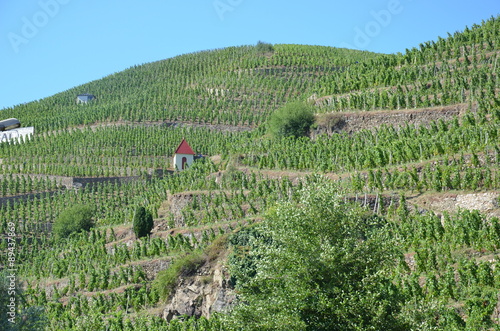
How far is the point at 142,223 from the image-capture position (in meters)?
45.4

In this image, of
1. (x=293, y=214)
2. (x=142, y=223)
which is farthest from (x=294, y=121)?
(x=293, y=214)

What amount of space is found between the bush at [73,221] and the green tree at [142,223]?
36.4 ft

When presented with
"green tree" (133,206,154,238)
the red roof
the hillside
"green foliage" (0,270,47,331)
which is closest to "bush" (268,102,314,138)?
the hillside

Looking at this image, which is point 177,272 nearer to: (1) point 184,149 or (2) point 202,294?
(2) point 202,294

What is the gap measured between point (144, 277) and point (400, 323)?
875 inches

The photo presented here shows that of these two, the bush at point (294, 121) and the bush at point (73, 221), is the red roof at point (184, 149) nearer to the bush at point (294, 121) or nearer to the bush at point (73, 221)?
the bush at point (73, 221)

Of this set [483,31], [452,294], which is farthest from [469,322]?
[483,31]

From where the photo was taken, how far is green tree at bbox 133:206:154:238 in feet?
149

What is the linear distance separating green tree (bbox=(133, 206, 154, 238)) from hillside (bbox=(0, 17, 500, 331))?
1164 mm

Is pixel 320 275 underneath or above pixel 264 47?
underneath

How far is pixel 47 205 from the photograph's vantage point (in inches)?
2462

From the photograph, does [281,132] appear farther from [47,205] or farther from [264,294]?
[264,294]

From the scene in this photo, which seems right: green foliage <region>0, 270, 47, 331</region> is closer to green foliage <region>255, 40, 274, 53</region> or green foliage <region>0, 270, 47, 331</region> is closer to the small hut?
the small hut

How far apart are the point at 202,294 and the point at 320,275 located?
565 inches
